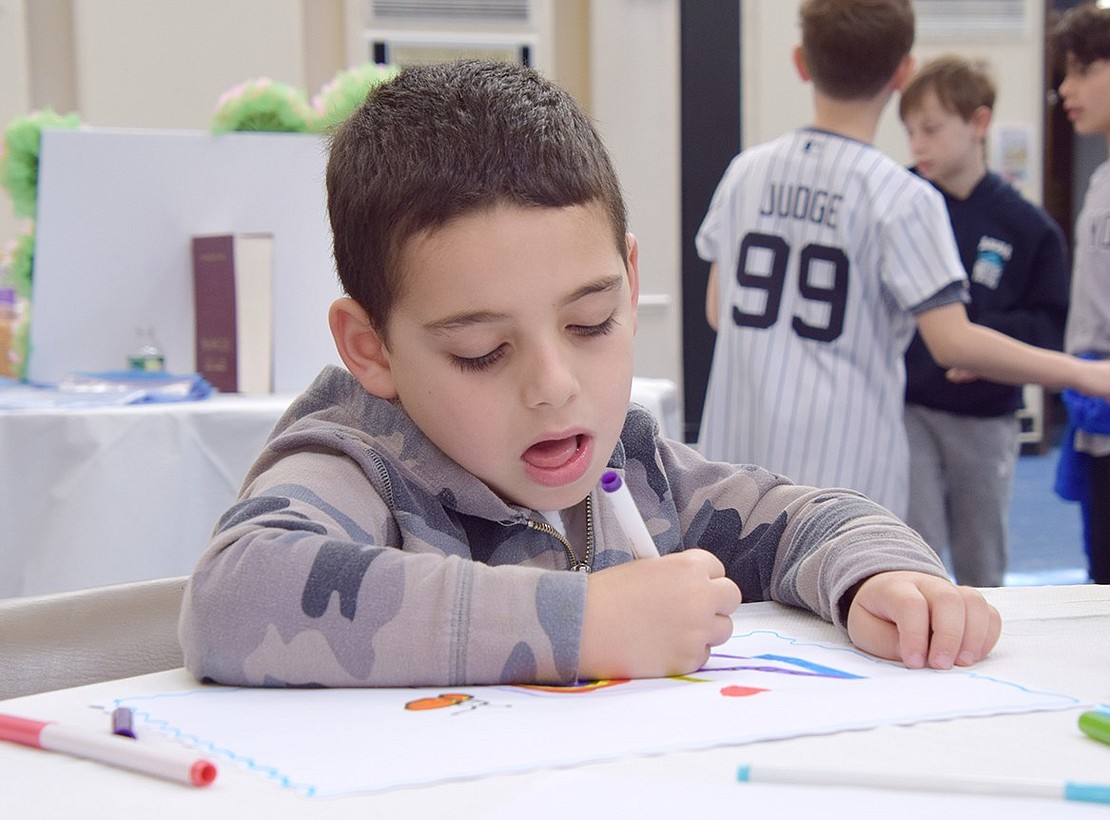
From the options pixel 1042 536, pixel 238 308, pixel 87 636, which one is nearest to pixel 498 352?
pixel 87 636

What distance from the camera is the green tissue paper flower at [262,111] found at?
7.19 ft

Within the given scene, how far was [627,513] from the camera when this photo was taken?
77 centimetres

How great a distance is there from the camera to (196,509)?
1.77m

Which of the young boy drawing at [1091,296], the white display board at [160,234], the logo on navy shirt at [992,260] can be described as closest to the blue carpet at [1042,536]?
the young boy drawing at [1091,296]

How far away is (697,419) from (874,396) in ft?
12.8

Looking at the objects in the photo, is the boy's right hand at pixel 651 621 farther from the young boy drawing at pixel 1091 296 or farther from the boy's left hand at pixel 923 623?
the young boy drawing at pixel 1091 296

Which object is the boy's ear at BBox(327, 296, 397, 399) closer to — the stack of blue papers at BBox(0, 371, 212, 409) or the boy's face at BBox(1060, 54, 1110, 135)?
the stack of blue papers at BBox(0, 371, 212, 409)

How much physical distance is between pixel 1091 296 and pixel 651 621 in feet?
7.09

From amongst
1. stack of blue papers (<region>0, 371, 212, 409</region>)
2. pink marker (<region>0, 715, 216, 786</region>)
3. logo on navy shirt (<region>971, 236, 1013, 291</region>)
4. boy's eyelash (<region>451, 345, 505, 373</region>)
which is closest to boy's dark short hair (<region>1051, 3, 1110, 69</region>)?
logo on navy shirt (<region>971, 236, 1013, 291</region>)

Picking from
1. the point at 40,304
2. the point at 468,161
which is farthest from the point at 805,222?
the point at 468,161

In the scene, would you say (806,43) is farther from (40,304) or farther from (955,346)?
(40,304)

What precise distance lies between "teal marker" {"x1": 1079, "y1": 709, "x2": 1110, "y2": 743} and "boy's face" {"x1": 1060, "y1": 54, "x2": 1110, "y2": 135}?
95.7 inches

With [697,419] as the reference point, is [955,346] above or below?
above

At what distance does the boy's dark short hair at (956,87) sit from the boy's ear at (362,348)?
7.71 feet
